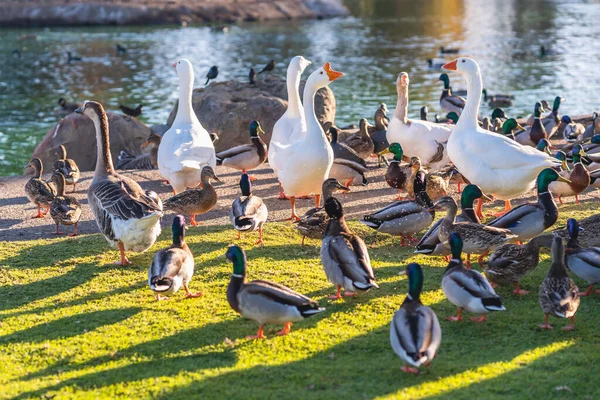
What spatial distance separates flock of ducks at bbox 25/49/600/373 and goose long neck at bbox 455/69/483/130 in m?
0.02

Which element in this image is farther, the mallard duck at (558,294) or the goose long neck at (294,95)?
the goose long neck at (294,95)

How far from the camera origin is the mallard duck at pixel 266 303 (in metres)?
6.70

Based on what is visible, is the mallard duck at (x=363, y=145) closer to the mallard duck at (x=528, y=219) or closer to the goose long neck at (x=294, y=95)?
the goose long neck at (x=294, y=95)

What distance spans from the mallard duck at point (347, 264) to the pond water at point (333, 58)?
1370 cm

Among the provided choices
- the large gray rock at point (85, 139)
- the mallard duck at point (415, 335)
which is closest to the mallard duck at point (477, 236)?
the mallard duck at point (415, 335)

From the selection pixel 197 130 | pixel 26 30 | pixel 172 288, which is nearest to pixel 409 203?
pixel 172 288

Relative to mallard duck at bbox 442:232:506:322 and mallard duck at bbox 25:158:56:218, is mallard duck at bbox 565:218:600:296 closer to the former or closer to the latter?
mallard duck at bbox 442:232:506:322

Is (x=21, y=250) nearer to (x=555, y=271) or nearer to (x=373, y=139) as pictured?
(x=555, y=271)

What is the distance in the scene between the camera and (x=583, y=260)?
25.3ft

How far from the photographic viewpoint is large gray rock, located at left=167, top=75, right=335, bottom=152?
59.5 ft

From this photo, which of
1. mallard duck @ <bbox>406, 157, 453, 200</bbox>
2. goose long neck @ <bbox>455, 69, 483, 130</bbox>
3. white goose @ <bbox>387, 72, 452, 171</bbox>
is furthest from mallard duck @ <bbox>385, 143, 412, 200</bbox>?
white goose @ <bbox>387, 72, 452, 171</bbox>

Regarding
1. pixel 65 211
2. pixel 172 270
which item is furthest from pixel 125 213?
pixel 65 211

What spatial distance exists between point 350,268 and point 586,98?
2213 cm

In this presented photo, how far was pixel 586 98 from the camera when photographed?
27.1m
